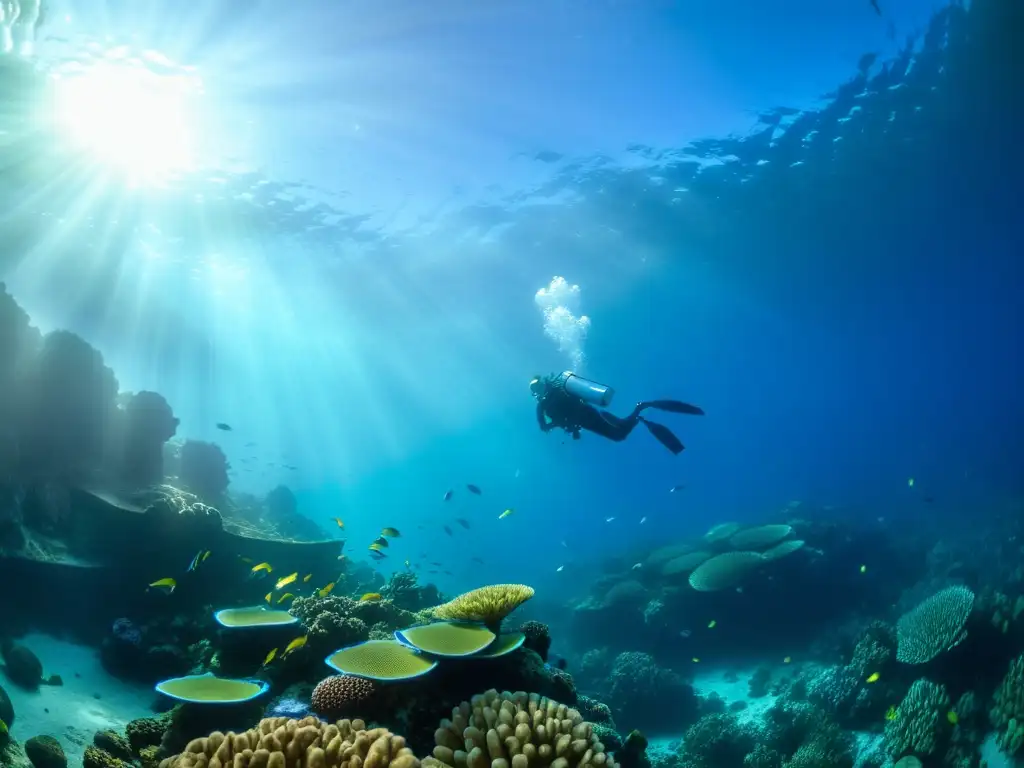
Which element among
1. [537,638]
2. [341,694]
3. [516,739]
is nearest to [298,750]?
[516,739]

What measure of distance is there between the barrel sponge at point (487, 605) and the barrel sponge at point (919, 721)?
7.19 meters

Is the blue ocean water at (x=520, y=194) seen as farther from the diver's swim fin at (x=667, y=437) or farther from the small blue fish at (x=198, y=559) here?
the diver's swim fin at (x=667, y=437)

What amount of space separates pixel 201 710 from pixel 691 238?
36937 millimetres

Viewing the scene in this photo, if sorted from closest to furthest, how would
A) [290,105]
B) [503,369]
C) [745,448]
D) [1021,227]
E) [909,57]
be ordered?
[290,105]
[909,57]
[1021,227]
[503,369]
[745,448]

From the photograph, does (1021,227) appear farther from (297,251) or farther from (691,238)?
(297,251)

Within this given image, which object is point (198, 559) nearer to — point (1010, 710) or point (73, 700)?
point (73, 700)

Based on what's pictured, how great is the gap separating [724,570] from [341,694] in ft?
41.2

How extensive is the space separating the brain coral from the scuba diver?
4.42 m

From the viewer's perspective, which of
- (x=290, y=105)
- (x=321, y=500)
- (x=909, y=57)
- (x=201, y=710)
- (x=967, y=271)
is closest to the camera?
(x=201, y=710)

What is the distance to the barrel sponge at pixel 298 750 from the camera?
2691mm

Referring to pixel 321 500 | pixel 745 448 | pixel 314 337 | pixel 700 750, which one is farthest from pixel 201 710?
pixel 745 448

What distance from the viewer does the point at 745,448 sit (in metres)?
159

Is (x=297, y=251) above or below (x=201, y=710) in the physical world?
above

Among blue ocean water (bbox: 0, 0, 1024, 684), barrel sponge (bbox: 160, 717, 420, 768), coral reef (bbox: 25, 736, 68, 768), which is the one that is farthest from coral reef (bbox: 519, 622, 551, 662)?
blue ocean water (bbox: 0, 0, 1024, 684)
